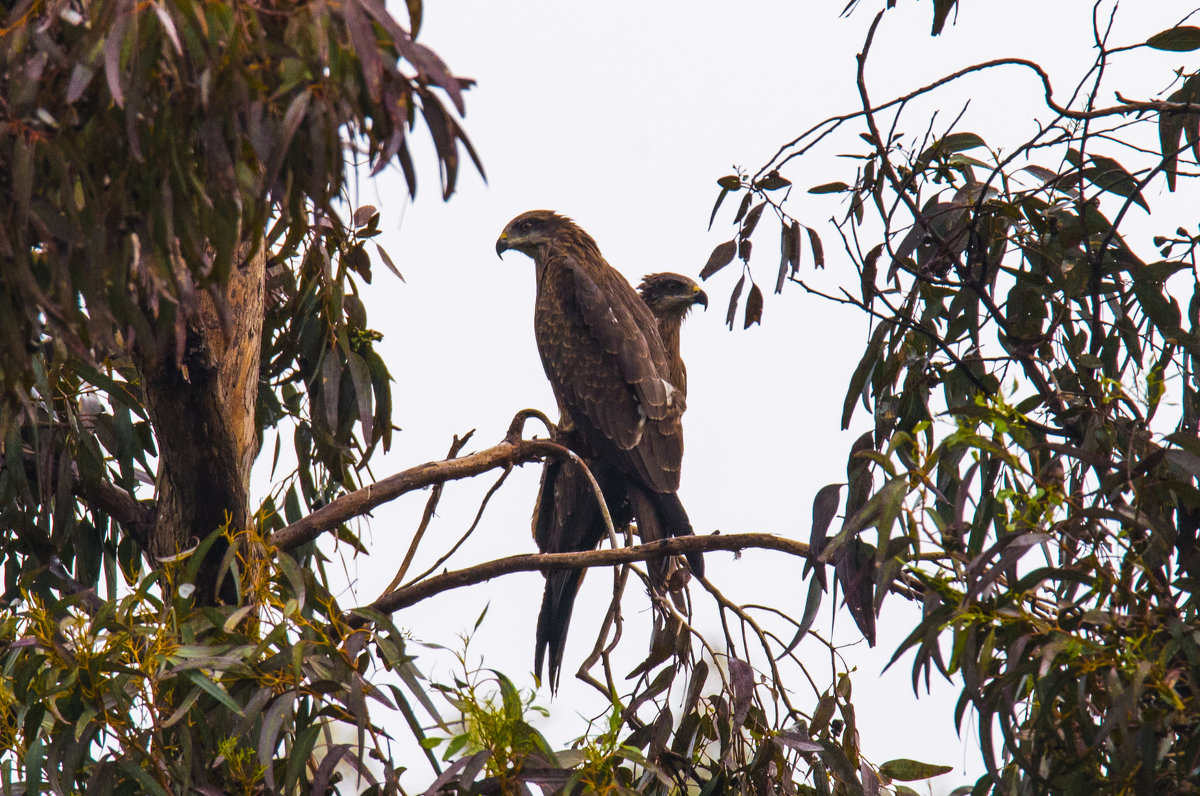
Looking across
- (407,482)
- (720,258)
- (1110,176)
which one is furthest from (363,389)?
(1110,176)

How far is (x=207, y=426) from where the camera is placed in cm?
228

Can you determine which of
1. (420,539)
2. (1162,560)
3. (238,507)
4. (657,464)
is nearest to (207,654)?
(238,507)

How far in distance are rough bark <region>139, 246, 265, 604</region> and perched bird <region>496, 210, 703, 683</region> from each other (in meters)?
1.22

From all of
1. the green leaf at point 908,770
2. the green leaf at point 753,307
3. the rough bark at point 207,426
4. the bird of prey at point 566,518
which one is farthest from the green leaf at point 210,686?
the bird of prey at point 566,518

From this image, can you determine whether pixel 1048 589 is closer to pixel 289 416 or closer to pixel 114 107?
pixel 114 107

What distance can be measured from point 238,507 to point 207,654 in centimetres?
68

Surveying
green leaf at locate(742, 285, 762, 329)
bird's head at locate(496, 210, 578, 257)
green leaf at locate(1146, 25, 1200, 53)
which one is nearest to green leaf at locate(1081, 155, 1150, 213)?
green leaf at locate(1146, 25, 1200, 53)

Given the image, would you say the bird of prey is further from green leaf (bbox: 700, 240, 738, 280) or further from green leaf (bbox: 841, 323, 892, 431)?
green leaf (bbox: 841, 323, 892, 431)

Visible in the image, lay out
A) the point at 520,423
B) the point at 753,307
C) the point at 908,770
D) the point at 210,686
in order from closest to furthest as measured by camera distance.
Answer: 1. the point at 210,686
2. the point at 908,770
3. the point at 753,307
4. the point at 520,423

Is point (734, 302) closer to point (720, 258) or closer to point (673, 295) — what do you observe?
point (720, 258)

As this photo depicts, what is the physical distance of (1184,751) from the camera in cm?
146

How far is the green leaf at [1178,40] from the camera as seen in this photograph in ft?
5.81

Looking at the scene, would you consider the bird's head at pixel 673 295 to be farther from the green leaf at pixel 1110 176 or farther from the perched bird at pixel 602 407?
the green leaf at pixel 1110 176

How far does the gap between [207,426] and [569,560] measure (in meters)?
0.77
